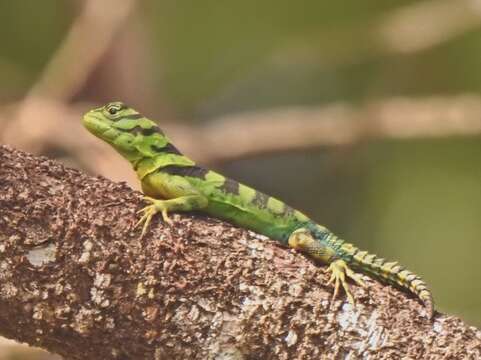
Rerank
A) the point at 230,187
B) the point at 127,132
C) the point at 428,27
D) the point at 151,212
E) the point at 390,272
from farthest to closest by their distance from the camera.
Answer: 1. the point at 428,27
2. the point at 127,132
3. the point at 230,187
4. the point at 390,272
5. the point at 151,212

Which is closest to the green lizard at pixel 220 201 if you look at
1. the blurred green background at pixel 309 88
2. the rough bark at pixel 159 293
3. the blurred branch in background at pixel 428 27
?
the rough bark at pixel 159 293

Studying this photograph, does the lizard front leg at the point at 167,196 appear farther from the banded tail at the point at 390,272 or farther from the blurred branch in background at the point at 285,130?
the blurred branch in background at the point at 285,130

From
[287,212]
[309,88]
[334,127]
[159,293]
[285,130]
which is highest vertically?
[309,88]

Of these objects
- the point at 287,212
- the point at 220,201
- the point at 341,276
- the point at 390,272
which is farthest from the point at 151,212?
the point at 390,272

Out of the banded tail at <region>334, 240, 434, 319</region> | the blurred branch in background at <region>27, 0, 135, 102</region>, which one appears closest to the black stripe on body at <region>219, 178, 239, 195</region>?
the banded tail at <region>334, 240, 434, 319</region>

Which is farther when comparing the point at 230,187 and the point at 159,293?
the point at 230,187

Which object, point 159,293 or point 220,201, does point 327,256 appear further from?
point 159,293
